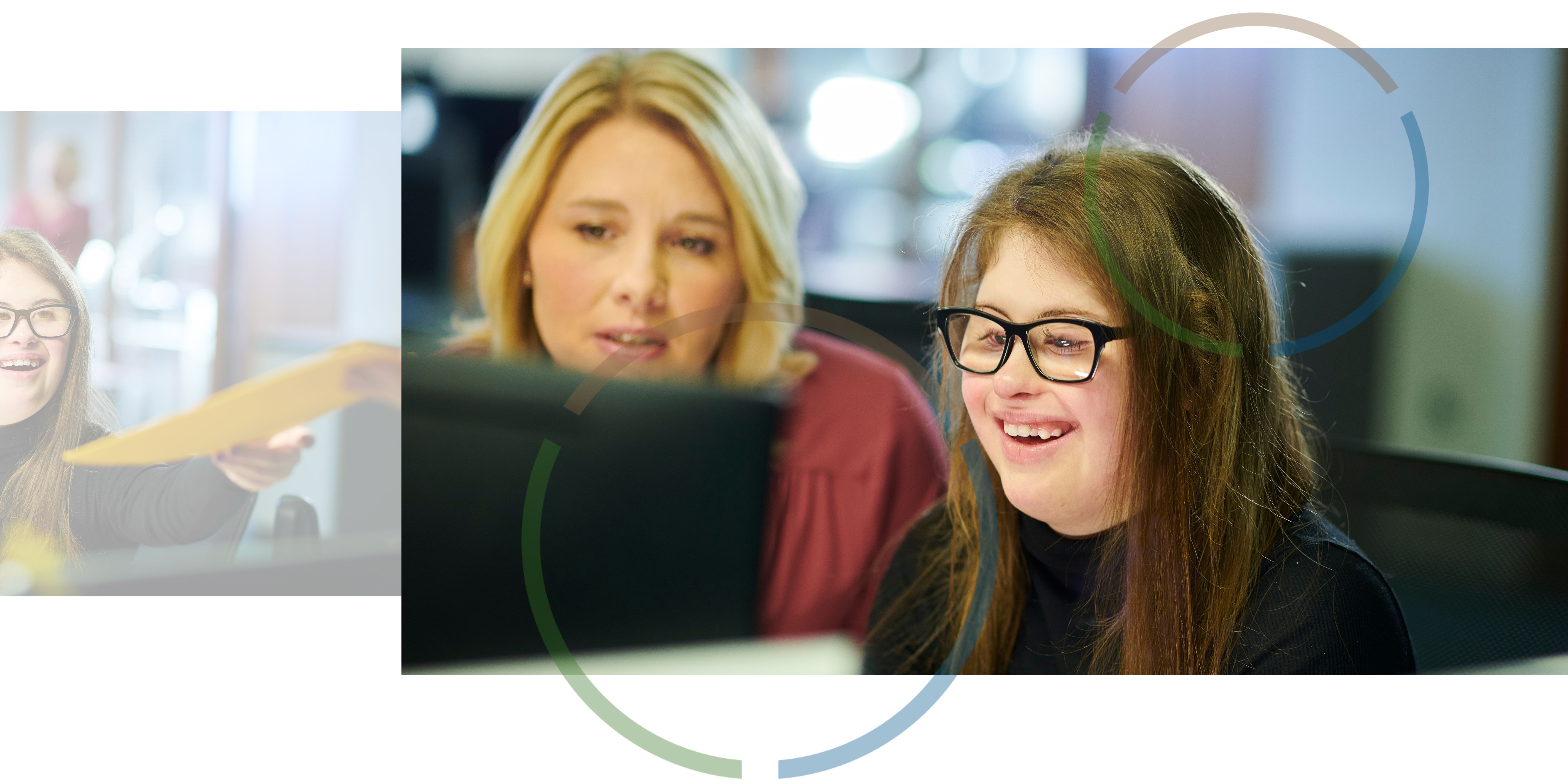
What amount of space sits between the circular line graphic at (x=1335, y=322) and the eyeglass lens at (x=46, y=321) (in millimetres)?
1271

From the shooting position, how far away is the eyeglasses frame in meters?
1.14

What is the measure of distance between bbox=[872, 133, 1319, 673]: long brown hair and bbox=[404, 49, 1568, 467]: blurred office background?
17 cm

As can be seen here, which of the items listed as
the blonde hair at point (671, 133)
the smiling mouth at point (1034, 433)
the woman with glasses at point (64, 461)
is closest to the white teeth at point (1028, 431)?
the smiling mouth at point (1034, 433)

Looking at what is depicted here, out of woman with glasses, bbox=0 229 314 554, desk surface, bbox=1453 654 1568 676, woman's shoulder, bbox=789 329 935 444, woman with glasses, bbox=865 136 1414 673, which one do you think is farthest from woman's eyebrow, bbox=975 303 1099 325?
woman with glasses, bbox=0 229 314 554

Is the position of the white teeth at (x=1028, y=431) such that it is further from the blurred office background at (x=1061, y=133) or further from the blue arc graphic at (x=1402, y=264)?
the blue arc graphic at (x=1402, y=264)

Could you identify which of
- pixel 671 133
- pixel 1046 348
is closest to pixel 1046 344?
pixel 1046 348

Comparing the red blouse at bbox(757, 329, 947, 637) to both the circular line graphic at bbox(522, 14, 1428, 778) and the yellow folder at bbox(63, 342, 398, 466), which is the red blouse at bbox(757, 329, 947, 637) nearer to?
the circular line graphic at bbox(522, 14, 1428, 778)

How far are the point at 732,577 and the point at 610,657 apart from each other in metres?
0.20

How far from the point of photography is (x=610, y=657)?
3.97 ft

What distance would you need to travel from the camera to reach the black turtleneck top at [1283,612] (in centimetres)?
82

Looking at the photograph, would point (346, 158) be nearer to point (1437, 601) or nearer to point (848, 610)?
point (848, 610)

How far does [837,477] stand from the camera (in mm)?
A: 1228
